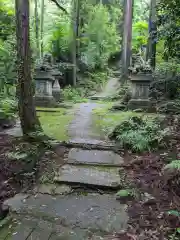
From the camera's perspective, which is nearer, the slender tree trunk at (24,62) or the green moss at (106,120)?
the slender tree trunk at (24,62)

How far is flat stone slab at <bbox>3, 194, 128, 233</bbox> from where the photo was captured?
235 cm

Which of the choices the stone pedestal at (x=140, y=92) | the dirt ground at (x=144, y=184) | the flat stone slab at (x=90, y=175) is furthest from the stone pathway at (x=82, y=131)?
the stone pedestal at (x=140, y=92)

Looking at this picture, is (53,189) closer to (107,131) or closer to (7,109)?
(107,131)

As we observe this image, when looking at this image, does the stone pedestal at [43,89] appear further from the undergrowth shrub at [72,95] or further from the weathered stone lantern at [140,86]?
the weathered stone lantern at [140,86]

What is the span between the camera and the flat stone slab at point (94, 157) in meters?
3.61

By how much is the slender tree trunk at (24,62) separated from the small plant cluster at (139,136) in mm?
1627

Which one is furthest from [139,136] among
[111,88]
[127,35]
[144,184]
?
[111,88]

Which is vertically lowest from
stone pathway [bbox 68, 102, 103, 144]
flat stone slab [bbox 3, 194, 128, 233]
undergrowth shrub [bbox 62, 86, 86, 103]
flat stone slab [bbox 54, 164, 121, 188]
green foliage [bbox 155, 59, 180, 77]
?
flat stone slab [bbox 3, 194, 128, 233]

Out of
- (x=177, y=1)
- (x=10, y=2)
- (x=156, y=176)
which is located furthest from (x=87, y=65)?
(x=156, y=176)

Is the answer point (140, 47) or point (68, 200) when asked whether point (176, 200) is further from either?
point (140, 47)

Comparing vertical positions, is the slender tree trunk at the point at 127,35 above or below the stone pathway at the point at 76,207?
above

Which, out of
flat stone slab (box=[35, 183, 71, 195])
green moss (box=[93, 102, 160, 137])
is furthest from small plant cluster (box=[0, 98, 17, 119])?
flat stone slab (box=[35, 183, 71, 195])

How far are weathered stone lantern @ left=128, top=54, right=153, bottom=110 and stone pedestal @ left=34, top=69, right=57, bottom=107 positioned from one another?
258 centimetres

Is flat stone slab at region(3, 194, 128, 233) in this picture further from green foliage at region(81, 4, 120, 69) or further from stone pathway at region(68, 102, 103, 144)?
green foliage at region(81, 4, 120, 69)
